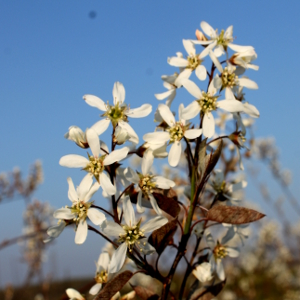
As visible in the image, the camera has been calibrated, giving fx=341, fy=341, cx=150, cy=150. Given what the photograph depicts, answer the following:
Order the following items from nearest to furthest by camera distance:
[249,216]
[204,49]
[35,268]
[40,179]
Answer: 1. [249,216]
2. [204,49]
3. [35,268]
4. [40,179]

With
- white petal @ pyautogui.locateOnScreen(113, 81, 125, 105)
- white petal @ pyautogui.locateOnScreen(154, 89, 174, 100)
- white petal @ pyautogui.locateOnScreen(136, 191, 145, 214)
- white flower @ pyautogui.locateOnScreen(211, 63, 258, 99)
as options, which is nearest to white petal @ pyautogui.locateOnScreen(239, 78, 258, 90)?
white flower @ pyautogui.locateOnScreen(211, 63, 258, 99)

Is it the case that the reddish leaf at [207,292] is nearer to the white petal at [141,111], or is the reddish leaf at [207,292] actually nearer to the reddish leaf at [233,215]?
the reddish leaf at [233,215]

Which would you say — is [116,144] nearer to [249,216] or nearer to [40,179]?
[249,216]

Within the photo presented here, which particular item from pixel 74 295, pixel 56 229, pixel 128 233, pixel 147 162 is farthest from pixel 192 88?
pixel 74 295

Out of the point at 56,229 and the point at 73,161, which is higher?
the point at 73,161

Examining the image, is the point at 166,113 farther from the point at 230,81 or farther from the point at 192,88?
the point at 230,81

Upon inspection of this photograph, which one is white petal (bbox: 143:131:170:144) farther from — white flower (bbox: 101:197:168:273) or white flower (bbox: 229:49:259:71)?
white flower (bbox: 229:49:259:71)

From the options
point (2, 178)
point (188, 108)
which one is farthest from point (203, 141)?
point (2, 178)
